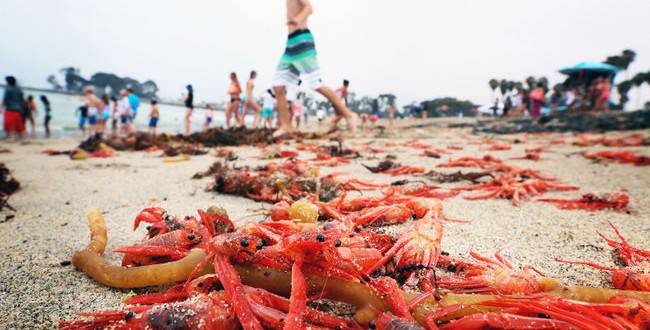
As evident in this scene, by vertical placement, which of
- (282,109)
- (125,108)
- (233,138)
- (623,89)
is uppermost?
(623,89)

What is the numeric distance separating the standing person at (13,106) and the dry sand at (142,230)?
8578 millimetres

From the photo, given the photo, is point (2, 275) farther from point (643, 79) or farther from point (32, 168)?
point (643, 79)

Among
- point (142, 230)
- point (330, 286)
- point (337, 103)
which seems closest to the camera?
point (330, 286)

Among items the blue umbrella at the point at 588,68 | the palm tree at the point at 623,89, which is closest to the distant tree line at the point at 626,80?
the palm tree at the point at 623,89

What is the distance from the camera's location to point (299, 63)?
296 inches

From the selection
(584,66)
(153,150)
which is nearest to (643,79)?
(584,66)

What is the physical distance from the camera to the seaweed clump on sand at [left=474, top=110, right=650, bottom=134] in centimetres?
1216

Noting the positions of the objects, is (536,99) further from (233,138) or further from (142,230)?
(142,230)

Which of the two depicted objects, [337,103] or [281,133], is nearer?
[337,103]

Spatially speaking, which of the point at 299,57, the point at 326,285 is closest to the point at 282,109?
the point at 299,57

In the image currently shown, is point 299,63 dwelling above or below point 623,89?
below

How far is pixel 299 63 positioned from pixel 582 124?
38.7ft

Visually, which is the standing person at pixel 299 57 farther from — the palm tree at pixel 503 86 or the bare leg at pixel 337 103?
the palm tree at pixel 503 86

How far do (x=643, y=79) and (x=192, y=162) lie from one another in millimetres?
69671
